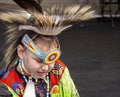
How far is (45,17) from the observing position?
204cm

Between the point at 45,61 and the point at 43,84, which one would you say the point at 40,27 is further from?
the point at 43,84

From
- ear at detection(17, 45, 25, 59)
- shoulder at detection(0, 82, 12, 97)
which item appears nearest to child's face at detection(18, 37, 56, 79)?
ear at detection(17, 45, 25, 59)

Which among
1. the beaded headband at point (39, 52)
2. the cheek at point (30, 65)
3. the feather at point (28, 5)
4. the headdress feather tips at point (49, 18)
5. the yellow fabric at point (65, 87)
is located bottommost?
the yellow fabric at point (65, 87)

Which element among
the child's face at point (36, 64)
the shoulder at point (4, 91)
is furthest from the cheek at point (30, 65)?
the shoulder at point (4, 91)

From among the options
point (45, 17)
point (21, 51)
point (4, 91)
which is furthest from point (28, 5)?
point (4, 91)

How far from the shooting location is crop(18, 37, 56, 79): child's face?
204 centimetres

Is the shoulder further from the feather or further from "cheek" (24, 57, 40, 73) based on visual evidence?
the feather

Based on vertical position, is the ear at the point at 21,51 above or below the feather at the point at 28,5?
below

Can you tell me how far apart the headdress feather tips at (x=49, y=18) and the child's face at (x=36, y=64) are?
0.08 meters

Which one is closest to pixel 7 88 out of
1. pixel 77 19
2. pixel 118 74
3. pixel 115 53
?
pixel 77 19

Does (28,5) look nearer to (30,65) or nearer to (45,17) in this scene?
(45,17)

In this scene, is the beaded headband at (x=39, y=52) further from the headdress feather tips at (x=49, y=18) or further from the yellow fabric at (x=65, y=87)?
the yellow fabric at (x=65, y=87)

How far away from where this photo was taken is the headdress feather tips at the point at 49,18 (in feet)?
6.65

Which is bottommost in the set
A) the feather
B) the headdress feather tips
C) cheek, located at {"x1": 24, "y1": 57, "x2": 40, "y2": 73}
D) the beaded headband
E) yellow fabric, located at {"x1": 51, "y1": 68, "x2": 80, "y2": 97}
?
yellow fabric, located at {"x1": 51, "y1": 68, "x2": 80, "y2": 97}
